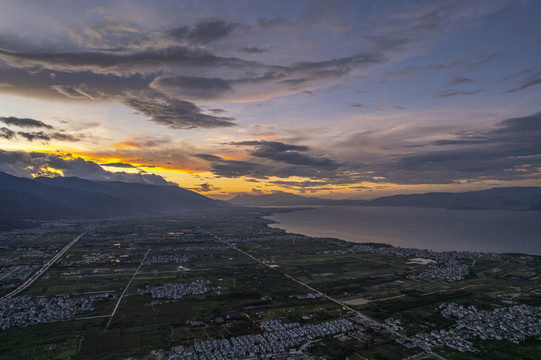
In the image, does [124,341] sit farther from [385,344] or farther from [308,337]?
[385,344]

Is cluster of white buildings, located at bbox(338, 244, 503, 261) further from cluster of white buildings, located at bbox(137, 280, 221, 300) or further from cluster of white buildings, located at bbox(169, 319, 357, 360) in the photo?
cluster of white buildings, located at bbox(169, 319, 357, 360)

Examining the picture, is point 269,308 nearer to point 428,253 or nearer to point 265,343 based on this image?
point 265,343

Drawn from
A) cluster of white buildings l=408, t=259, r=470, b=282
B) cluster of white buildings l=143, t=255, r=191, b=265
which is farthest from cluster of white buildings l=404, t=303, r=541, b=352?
cluster of white buildings l=143, t=255, r=191, b=265

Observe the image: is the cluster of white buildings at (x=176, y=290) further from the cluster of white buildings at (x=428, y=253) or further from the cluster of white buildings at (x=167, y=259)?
the cluster of white buildings at (x=428, y=253)

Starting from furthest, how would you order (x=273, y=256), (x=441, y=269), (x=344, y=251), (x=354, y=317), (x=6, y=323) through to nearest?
1. (x=344, y=251)
2. (x=273, y=256)
3. (x=441, y=269)
4. (x=354, y=317)
5. (x=6, y=323)

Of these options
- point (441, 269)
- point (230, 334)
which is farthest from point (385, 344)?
point (441, 269)

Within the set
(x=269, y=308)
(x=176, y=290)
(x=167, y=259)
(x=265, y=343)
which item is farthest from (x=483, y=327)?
(x=167, y=259)
